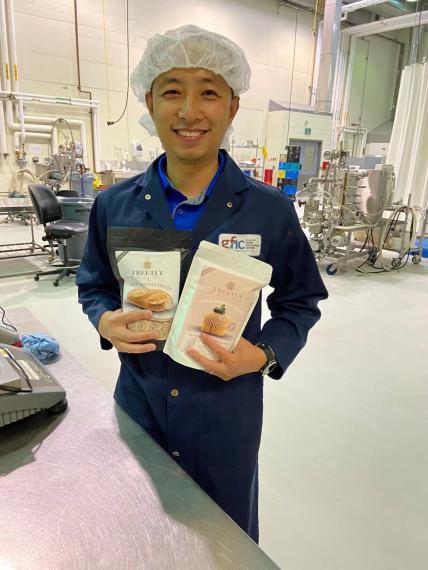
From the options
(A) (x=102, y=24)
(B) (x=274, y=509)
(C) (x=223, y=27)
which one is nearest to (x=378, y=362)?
(B) (x=274, y=509)

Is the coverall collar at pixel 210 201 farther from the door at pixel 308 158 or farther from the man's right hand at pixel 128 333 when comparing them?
the door at pixel 308 158

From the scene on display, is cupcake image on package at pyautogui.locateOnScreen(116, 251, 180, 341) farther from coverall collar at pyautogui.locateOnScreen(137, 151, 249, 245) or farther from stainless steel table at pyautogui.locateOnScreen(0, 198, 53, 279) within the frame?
stainless steel table at pyautogui.locateOnScreen(0, 198, 53, 279)

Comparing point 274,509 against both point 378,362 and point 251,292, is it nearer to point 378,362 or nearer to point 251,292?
point 251,292

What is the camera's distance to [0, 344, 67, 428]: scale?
82cm

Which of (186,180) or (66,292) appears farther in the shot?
(66,292)

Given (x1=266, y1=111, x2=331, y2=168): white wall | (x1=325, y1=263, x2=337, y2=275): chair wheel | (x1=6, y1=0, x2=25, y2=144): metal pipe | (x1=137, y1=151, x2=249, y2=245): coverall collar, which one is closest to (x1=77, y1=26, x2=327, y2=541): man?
(x1=137, y1=151, x2=249, y2=245): coverall collar

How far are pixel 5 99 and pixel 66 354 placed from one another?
697 cm

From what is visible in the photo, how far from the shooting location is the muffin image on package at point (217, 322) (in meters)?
0.69

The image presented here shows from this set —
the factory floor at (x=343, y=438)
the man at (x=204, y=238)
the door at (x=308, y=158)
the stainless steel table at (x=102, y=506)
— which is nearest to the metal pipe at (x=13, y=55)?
the factory floor at (x=343, y=438)

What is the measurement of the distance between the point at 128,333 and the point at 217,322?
0.17m

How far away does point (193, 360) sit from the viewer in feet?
2.33

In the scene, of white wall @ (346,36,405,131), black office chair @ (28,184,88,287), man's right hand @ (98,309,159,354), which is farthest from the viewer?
white wall @ (346,36,405,131)

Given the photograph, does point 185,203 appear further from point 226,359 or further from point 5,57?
point 5,57

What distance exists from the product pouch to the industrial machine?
4403 mm
